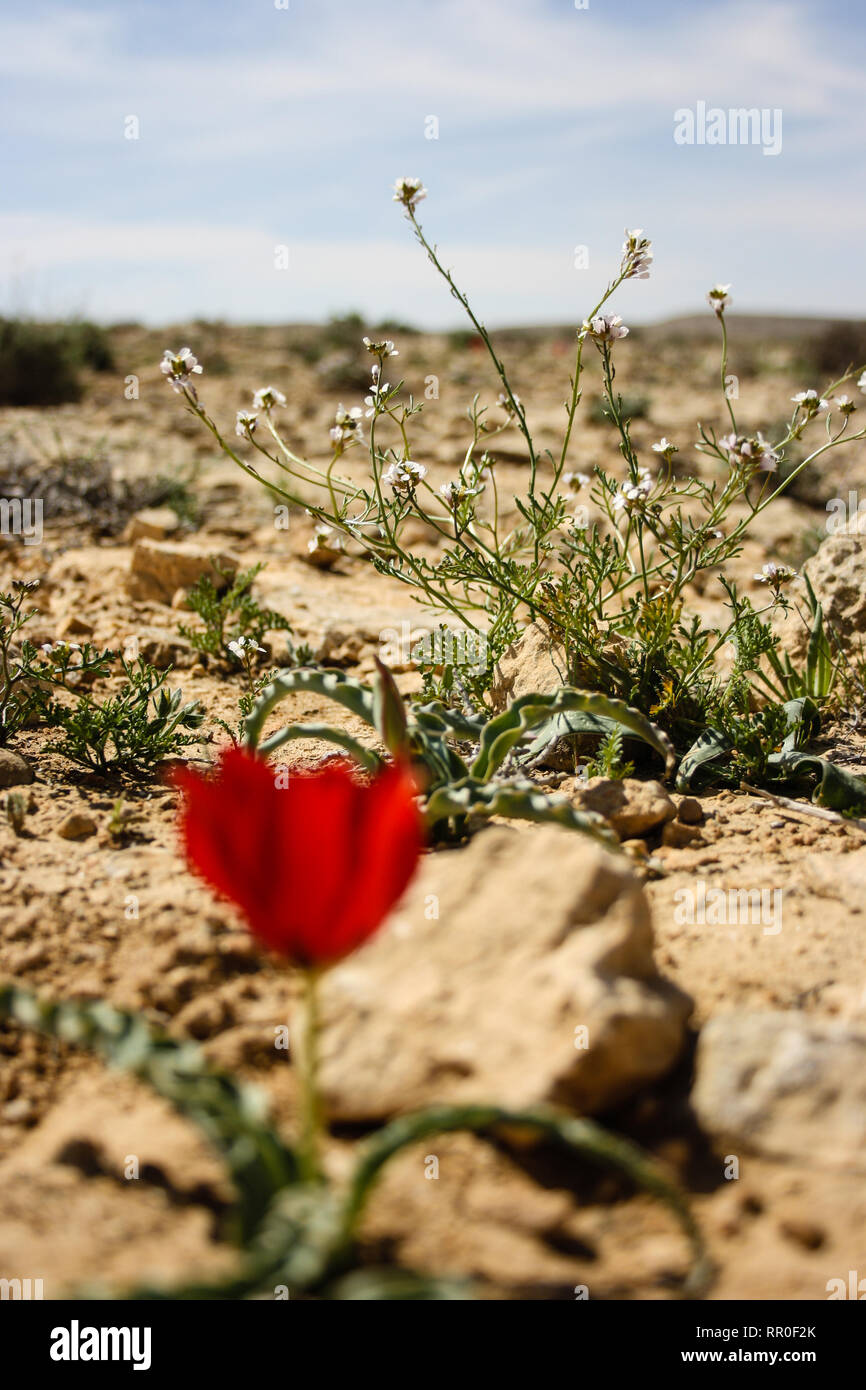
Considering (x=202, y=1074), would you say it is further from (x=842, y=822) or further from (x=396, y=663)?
(x=396, y=663)

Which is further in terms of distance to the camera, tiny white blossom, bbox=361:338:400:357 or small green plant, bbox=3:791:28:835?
tiny white blossom, bbox=361:338:400:357

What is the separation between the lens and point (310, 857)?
1434 mm

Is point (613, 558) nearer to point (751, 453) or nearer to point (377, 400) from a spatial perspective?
point (751, 453)

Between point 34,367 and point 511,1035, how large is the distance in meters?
11.7

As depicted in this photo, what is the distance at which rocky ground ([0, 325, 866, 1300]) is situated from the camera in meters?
1.60

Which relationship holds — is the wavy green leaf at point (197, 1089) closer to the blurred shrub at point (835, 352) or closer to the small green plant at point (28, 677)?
the small green plant at point (28, 677)

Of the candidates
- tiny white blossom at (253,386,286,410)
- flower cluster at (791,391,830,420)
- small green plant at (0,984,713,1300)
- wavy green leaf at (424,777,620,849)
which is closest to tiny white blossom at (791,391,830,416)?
flower cluster at (791,391,830,420)

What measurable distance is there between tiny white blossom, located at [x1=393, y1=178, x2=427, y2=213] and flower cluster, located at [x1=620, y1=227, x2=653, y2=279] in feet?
2.14

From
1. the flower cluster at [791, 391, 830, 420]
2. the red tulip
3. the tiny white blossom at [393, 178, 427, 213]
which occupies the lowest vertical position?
the red tulip

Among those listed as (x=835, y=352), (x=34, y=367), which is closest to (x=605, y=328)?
(x=34, y=367)

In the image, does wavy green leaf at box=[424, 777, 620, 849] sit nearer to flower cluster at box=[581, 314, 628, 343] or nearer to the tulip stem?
the tulip stem

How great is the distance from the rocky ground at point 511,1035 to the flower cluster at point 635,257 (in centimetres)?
152

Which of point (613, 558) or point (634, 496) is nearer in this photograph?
point (634, 496)
